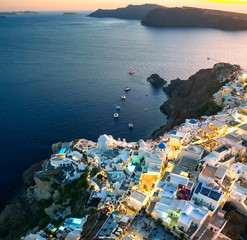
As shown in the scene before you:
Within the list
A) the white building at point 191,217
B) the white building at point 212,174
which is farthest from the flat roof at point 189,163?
the white building at point 191,217

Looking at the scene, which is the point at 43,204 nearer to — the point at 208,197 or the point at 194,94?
the point at 208,197

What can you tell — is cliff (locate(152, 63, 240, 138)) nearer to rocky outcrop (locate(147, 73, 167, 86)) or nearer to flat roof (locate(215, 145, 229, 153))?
rocky outcrop (locate(147, 73, 167, 86))

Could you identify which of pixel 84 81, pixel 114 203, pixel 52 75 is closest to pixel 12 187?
pixel 114 203

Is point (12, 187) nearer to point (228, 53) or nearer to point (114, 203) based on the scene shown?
point (114, 203)

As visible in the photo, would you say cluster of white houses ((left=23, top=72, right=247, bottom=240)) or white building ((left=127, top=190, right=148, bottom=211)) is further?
white building ((left=127, top=190, right=148, bottom=211))

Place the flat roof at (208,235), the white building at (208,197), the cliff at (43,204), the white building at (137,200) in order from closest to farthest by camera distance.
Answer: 1. the flat roof at (208,235)
2. the white building at (208,197)
3. the white building at (137,200)
4. the cliff at (43,204)

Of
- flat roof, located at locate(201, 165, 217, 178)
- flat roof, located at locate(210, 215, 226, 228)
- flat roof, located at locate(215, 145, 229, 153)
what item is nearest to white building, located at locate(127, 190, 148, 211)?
flat roof, located at locate(210, 215, 226, 228)

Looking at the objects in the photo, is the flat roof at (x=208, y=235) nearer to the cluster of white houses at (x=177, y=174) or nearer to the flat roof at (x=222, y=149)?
the cluster of white houses at (x=177, y=174)
